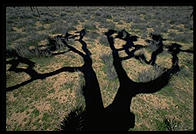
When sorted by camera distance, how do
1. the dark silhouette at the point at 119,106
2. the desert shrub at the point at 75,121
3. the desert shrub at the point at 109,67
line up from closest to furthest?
the desert shrub at the point at 75,121 < the dark silhouette at the point at 119,106 < the desert shrub at the point at 109,67

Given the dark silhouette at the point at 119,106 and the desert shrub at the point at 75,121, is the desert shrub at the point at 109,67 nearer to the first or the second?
the dark silhouette at the point at 119,106

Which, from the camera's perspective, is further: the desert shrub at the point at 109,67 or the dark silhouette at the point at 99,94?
the desert shrub at the point at 109,67

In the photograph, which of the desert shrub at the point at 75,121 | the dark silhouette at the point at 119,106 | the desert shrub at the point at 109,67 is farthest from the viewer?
the desert shrub at the point at 109,67

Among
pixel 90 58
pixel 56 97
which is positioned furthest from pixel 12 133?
pixel 90 58

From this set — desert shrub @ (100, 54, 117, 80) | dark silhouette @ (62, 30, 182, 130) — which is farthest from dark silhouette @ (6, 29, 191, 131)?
desert shrub @ (100, 54, 117, 80)

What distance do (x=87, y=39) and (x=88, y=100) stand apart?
22.4 feet

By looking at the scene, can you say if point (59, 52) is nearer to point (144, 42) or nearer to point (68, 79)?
point (68, 79)

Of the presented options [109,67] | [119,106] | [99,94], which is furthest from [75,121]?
[109,67]

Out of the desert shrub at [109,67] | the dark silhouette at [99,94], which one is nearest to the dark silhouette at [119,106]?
the dark silhouette at [99,94]

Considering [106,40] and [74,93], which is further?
[106,40]

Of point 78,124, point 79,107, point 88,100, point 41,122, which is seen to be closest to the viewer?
point 78,124

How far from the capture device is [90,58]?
7.10 metres

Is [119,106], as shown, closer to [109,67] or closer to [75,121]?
[75,121]

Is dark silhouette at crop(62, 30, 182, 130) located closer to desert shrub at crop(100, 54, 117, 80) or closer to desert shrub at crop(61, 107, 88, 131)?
desert shrub at crop(61, 107, 88, 131)
